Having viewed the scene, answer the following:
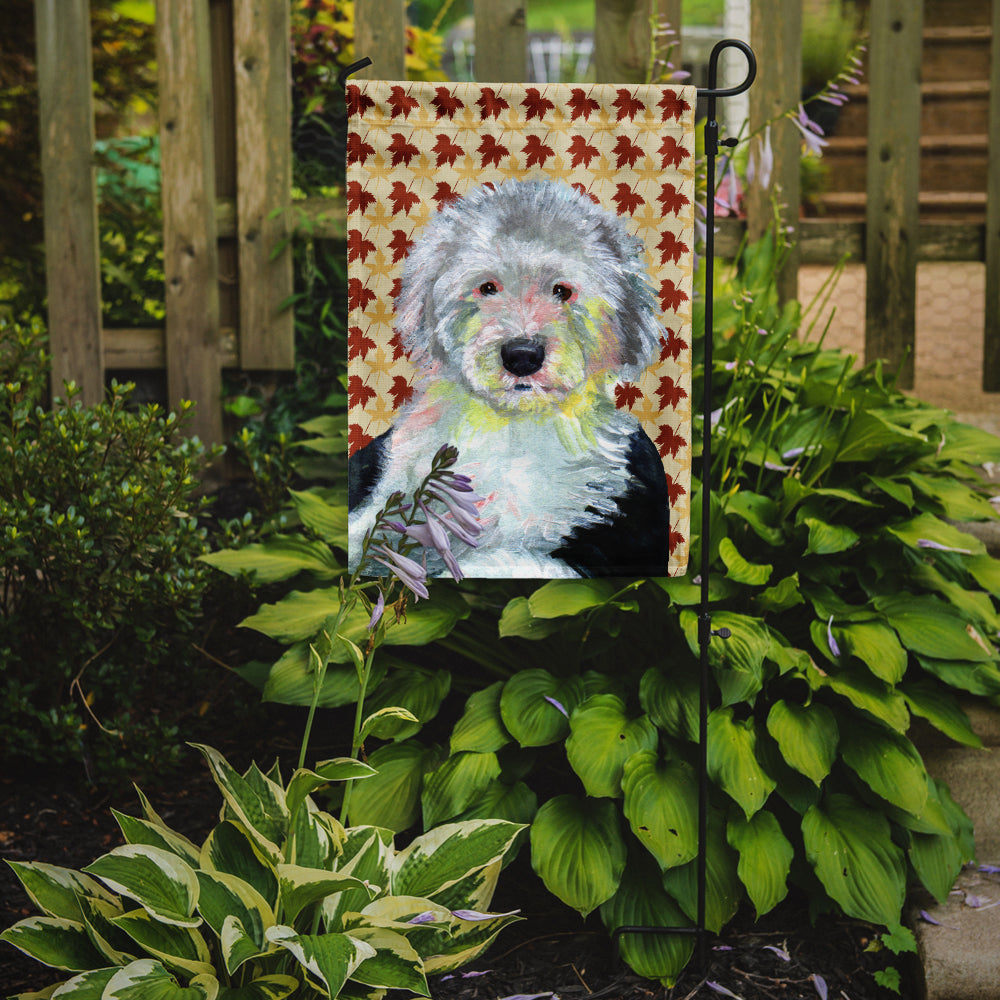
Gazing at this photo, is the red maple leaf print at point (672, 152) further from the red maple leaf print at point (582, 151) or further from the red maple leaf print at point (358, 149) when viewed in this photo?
the red maple leaf print at point (358, 149)

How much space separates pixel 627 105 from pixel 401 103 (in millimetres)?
385

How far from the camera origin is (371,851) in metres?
1.68

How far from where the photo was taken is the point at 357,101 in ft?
5.72

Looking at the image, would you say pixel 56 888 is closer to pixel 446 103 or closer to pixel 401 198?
pixel 401 198

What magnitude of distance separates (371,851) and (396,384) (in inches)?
31.3

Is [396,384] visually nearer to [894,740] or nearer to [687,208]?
[687,208]

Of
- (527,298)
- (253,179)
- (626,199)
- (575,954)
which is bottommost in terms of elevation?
(575,954)

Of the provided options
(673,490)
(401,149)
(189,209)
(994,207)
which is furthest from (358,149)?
(994,207)

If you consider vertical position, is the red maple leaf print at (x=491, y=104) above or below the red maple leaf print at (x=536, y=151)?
above

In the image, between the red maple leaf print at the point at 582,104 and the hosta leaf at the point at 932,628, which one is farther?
the hosta leaf at the point at 932,628

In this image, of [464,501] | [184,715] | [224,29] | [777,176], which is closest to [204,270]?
[224,29]

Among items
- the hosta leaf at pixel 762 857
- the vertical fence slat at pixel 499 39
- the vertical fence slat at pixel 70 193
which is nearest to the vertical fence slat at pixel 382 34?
the vertical fence slat at pixel 499 39

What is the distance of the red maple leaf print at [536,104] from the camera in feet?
5.74

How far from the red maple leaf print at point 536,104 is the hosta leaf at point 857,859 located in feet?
4.47
